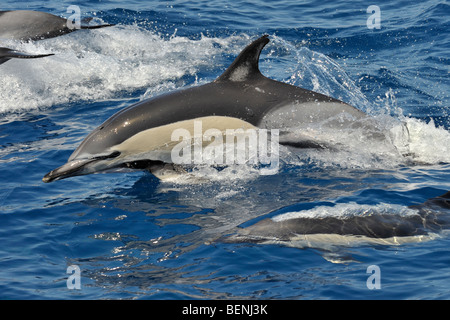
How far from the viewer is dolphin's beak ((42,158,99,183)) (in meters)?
8.05

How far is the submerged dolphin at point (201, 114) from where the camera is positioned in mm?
8367

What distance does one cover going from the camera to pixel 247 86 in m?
8.51

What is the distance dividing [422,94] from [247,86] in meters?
4.92

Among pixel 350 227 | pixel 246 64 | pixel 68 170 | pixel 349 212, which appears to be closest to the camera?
pixel 350 227

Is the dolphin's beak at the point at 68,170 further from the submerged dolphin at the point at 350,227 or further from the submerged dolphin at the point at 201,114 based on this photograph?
the submerged dolphin at the point at 350,227

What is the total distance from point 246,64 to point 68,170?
261cm

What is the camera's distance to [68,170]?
8117 mm

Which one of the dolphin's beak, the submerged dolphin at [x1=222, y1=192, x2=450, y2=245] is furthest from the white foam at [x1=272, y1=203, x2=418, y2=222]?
the dolphin's beak

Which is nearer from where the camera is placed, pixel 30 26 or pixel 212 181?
pixel 212 181

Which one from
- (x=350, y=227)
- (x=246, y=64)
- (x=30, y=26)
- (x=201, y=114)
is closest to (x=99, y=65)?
(x=30, y=26)

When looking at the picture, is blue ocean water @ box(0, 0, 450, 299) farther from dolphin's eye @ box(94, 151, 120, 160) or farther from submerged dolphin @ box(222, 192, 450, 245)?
dolphin's eye @ box(94, 151, 120, 160)

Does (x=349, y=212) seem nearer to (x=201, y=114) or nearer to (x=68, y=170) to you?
(x=201, y=114)

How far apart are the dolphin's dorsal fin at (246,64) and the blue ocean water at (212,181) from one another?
1.30 metres
